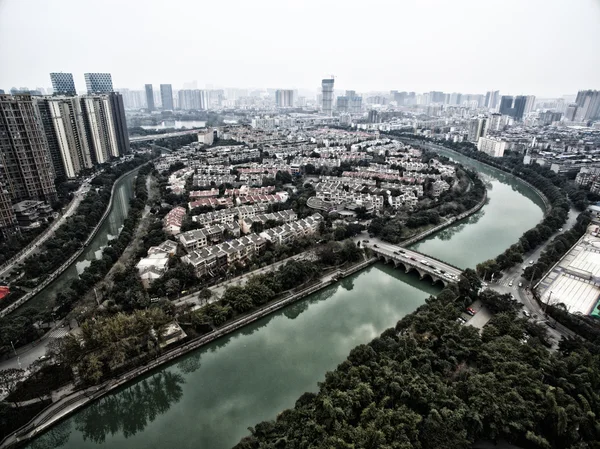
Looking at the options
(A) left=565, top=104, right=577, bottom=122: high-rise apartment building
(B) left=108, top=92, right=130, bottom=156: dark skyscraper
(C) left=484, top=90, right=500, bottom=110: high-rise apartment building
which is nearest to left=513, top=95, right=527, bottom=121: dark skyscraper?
(A) left=565, top=104, right=577, bottom=122: high-rise apartment building

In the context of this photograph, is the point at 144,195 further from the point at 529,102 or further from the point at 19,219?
the point at 529,102

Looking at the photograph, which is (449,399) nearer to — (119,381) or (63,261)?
(119,381)

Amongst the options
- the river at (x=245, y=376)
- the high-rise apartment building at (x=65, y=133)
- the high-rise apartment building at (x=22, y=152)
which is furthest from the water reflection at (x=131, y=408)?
the high-rise apartment building at (x=65, y=133)

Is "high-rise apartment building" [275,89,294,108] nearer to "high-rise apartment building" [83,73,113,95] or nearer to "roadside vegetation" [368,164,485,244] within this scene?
"high-rise apartment building" [83,73,113,95]

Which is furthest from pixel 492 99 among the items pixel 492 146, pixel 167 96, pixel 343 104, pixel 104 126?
pixel 104 126

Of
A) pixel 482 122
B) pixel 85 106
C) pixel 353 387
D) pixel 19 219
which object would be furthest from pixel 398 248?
pixel 482 122
